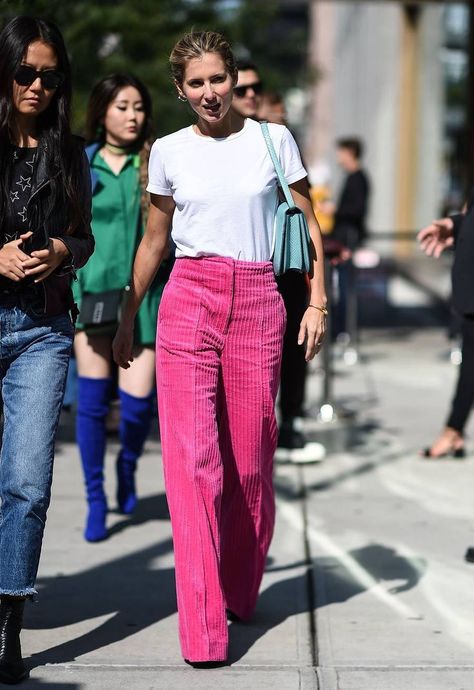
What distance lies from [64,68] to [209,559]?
5.20 feet

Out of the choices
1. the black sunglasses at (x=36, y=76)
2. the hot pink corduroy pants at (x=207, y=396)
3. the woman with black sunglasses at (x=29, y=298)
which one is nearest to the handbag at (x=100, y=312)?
the hot pink corduroy pants at (x=207, y=396)

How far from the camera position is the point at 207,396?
14.2ft

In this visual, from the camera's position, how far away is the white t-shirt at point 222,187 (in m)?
4.26

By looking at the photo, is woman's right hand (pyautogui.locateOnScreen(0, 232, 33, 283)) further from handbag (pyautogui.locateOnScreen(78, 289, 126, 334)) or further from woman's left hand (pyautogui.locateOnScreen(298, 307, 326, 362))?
handbag (pyautogui.locateOnScreen(78, 289, 126, 334))

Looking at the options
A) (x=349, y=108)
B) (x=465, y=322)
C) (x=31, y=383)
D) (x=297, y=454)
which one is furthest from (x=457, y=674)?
(x=349, y=108)

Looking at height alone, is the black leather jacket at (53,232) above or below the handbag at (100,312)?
above

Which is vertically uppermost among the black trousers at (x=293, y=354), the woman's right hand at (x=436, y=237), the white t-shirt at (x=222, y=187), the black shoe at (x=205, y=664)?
the white t-shirt at (x=222, y=187)

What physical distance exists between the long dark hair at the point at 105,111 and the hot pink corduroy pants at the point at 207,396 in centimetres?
176

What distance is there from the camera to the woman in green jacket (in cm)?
609

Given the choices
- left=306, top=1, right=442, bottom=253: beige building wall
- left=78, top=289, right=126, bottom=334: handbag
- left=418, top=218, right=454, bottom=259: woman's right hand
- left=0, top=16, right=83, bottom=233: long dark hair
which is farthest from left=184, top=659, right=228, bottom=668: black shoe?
left=306, top=1, right=442, bottom=253: beige building wall

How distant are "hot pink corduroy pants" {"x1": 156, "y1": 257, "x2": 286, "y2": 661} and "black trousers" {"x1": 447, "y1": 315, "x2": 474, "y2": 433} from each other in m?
2.72

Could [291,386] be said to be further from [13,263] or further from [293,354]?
[13,263]

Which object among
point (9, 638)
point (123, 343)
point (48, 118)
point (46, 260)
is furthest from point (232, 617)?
point (48, 118)

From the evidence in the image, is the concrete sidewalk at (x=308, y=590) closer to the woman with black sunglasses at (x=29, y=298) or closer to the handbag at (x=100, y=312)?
the woman with black sunglasses at (x=29, y=298)
